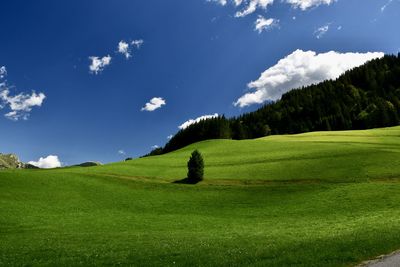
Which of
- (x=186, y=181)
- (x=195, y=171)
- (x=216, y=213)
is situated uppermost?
(x=195, y=171)

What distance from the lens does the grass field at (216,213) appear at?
87.8 feet

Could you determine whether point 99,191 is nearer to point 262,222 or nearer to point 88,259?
point 262,222

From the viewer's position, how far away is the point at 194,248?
29.3 m

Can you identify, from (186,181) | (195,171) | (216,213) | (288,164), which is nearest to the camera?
(216,213)

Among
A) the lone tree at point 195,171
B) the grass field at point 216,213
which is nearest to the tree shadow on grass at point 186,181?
the lone tree at point 195,171

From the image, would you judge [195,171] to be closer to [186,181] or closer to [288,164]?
[186,181]

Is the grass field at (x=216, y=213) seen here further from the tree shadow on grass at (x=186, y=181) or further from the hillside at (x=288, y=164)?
the tree shadow on grass at (x=186, y=181)

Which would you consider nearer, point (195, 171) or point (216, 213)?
point (216, 213)

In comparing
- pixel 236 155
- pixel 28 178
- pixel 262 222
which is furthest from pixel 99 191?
pixel 236 155

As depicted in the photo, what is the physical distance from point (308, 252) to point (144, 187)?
56132 millimetres

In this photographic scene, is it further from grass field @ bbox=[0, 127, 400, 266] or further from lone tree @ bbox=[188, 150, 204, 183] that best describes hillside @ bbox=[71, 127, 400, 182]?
lone tree @ bbox=[188, 150, 204, 183]

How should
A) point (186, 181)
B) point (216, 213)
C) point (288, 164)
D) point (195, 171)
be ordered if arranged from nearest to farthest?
point (216, 213) → point (195, 171) → point (186, 181) → point (288, 164)

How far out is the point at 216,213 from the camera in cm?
6006

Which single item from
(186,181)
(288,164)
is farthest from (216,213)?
(288,164)
